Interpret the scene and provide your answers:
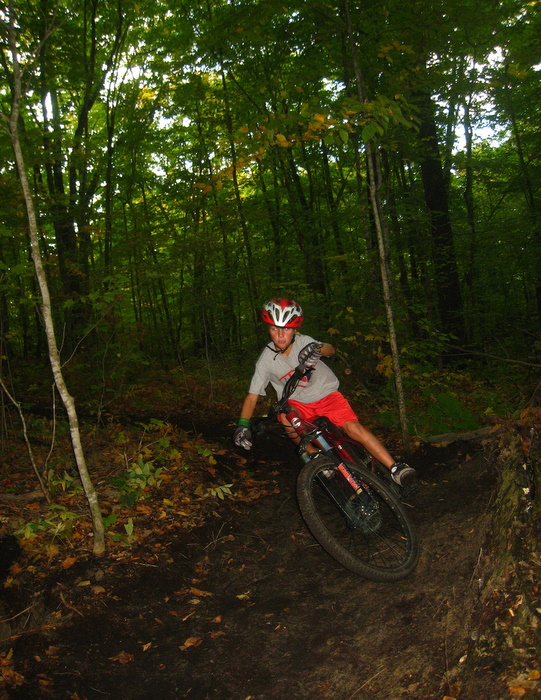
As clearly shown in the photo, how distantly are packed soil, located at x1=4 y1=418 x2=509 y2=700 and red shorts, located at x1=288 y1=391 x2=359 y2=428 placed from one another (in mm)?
1228

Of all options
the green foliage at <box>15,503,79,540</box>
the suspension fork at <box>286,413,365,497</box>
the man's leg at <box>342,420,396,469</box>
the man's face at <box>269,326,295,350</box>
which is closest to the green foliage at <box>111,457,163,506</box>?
the green foliage at <box>15,503,79,540</box>

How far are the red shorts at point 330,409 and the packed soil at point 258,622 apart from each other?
4.03 ft

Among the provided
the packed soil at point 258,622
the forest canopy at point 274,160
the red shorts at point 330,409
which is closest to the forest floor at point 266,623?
the packed soil at point 258,622

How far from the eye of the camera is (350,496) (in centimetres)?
414

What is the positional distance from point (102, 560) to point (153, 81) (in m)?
14.9

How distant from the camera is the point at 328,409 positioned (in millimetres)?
4574

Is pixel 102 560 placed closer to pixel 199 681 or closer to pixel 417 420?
pixel 199 681

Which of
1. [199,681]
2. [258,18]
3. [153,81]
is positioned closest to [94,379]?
[258,18]

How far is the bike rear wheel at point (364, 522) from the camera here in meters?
3.61

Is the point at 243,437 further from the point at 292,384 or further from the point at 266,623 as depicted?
the point at 266,623

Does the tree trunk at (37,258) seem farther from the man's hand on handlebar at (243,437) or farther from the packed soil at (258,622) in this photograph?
the man's hand on handlebar at (243,437)

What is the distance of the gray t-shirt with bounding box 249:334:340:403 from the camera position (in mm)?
4578

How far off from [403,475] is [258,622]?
1.82 metres

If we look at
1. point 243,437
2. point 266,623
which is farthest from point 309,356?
point 266,623
